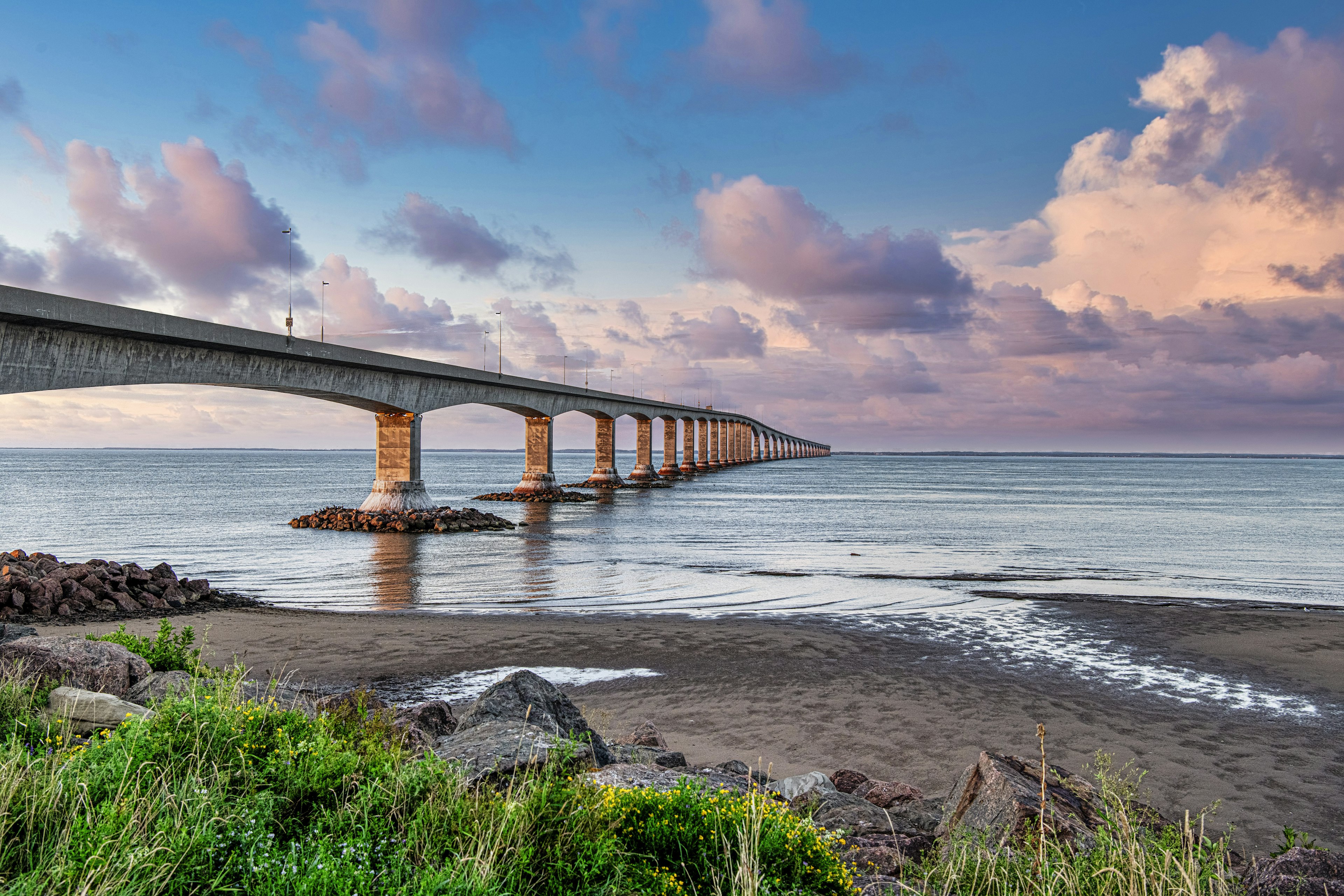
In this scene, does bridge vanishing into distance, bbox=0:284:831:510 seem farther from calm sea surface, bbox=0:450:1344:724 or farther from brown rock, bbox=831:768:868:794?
brown rock, bbox=831:768:868:794

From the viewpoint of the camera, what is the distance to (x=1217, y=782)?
816cm

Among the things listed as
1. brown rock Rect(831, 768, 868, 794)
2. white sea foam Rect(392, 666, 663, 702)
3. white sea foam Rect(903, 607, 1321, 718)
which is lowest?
white sea foam Rect(903, 607, 1321, 718)

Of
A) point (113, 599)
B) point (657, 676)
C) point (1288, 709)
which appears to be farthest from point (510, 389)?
point (1288, 709)

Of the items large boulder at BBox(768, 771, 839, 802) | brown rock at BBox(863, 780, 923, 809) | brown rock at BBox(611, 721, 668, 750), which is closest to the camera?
large boulder at BBox(768, 771, 839, 802)

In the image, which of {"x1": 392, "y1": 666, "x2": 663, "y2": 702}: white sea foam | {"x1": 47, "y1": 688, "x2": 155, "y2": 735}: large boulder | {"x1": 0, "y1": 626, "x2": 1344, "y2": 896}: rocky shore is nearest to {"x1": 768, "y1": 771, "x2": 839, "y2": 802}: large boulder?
{"x1": 0, "y1": 626, "x2": 1344, "y2": 896}: rocky shore

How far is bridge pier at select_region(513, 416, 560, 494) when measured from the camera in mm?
64750

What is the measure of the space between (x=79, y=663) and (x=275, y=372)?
97.8 feet

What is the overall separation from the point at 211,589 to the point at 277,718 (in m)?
15.8

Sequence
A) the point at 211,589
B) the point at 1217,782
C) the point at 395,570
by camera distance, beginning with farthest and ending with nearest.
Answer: the point at 395,570, the point at 211,589, the point at 1217,782

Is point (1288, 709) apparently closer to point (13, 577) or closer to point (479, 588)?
point (479, 588)

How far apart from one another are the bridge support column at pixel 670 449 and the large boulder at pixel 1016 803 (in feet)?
354

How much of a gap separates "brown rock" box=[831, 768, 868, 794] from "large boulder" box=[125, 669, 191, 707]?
5919 mm

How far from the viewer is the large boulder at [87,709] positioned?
607 centimetres

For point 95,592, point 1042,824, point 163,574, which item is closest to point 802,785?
point 1042,824
